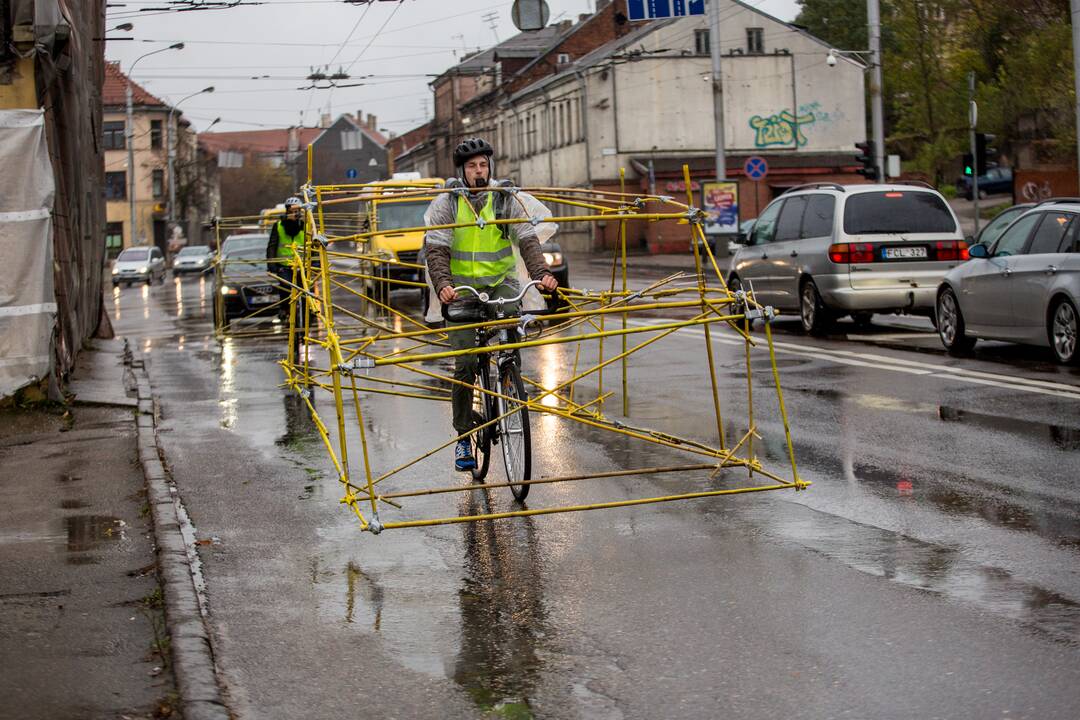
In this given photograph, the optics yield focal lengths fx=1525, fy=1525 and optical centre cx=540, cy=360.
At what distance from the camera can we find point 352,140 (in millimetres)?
134750

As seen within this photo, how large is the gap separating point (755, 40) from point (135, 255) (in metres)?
29.1

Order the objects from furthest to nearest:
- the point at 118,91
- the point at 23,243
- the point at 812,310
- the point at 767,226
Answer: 1. the point at 118,91
2. the point at 767,226
3. the point at 812,310
4. the point at 23,243

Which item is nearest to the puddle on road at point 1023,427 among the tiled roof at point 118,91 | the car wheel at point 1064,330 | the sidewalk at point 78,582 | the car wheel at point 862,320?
the car wheel at point 1064,330

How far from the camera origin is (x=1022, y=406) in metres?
11.7

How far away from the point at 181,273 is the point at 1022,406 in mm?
59574

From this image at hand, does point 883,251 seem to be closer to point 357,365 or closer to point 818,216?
point 818,216

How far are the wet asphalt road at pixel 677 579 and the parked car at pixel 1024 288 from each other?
240cm

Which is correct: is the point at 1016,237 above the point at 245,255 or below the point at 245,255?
below

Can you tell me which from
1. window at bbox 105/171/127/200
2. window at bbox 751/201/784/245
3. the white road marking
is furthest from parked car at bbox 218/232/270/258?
window at bbox 105/171/127/200

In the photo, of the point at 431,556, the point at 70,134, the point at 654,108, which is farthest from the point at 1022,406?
the point at 654,108

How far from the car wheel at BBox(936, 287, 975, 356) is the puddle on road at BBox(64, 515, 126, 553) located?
10.3m

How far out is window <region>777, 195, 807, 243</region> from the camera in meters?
20.2

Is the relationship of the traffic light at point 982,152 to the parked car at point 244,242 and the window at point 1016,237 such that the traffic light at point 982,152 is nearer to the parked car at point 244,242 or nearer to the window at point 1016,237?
the parked car at point 244,242

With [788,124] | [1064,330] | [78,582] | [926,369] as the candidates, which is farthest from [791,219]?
[788,124]
